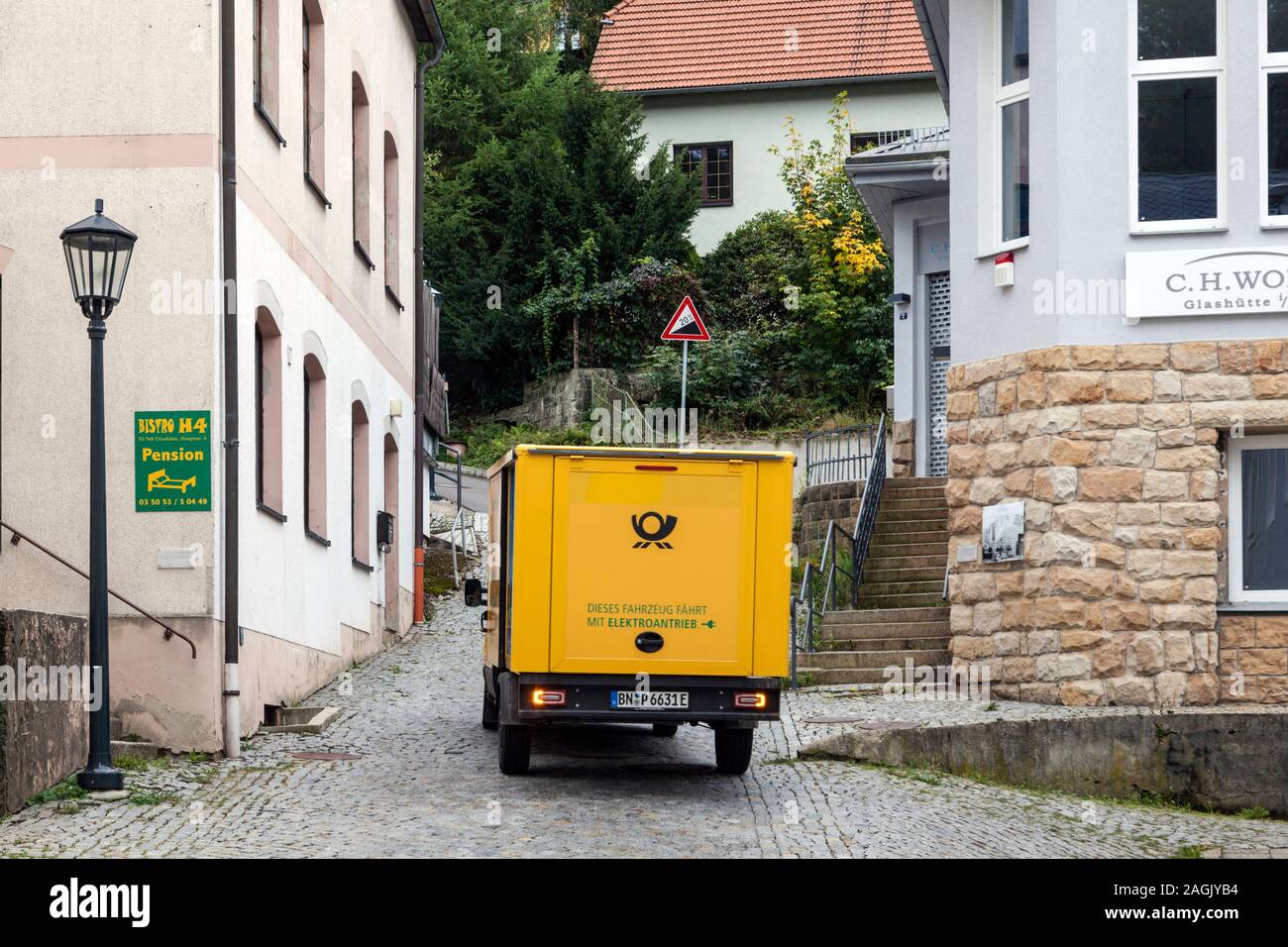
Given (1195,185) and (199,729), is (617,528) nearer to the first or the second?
(199,729)

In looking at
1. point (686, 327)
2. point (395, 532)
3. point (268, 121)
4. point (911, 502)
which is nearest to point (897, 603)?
point (911, 502)

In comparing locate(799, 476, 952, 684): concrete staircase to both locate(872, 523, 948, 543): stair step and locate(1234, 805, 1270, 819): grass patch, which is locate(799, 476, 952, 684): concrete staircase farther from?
locate(1234, 805, 1270, 819): grass patch

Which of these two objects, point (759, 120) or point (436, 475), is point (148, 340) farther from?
point (759, 120)

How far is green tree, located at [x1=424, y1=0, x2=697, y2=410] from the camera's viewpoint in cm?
3631

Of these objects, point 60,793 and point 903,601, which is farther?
point 903,601

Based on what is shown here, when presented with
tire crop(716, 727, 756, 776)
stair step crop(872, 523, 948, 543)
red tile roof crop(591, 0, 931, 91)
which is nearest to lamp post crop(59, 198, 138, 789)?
tire crop(716, 727, 756, 776)

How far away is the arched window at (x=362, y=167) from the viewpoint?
68.3ft

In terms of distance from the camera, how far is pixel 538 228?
37.5m

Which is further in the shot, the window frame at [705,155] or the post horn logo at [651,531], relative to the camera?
the window frame at [705,155]

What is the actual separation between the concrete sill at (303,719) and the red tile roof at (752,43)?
28.1m

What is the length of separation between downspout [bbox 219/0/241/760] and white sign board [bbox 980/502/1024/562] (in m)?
6.48

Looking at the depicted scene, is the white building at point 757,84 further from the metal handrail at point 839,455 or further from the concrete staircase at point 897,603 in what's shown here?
the concrete staircase at point 897,603

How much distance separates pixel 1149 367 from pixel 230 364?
747 centimetres

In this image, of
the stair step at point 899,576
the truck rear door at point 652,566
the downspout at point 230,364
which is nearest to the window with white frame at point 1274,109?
the truck rear door at point 652,566
